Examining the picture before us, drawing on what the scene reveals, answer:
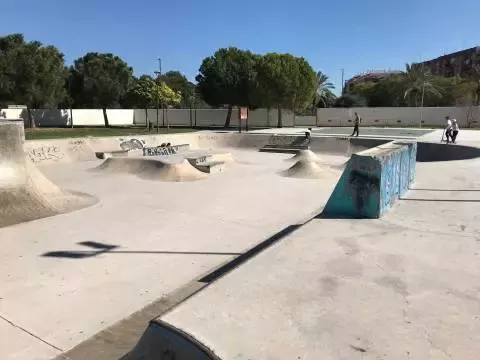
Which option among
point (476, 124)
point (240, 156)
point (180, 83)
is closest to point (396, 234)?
point (240, 156)

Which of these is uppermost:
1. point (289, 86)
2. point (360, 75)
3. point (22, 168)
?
point (360, 75)

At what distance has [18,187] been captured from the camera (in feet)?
30.7

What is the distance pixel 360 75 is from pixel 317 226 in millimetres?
126018

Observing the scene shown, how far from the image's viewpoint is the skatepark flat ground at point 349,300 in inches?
118

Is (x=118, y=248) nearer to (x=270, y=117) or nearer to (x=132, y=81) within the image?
(x=132, y=81)

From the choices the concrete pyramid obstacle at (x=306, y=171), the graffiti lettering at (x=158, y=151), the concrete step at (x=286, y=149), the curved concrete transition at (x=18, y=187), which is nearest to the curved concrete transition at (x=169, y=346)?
the curved concrete transition at (x=18, y=187)

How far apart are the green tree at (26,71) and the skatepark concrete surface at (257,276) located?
2667 cm

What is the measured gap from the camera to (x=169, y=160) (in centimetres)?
1609

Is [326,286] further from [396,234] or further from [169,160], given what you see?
[169,160]

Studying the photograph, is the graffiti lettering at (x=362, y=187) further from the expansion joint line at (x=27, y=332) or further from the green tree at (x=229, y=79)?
the green tree at (x=229, y=79)

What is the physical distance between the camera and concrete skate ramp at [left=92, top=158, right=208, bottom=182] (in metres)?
15.1

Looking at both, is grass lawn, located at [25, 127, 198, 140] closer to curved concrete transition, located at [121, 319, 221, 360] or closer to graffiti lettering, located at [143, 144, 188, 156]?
graffiti lettering, located at [143, 144, 188, 156]

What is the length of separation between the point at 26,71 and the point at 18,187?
2797 centimetres

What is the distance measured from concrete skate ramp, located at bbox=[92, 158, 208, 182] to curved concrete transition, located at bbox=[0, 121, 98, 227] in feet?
17.0
